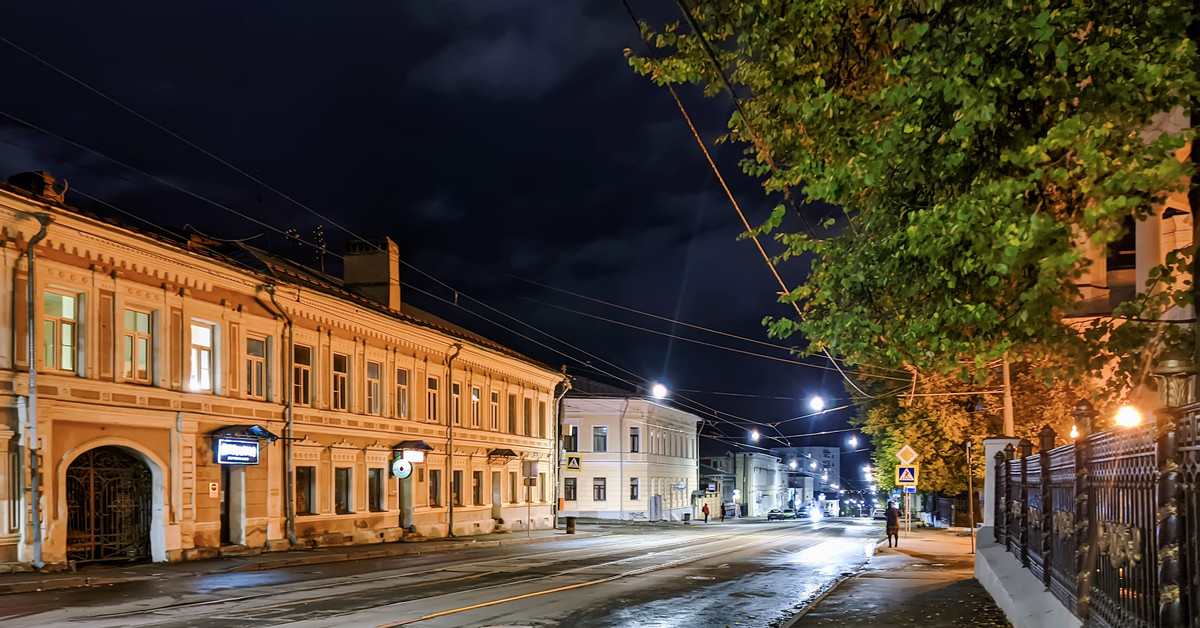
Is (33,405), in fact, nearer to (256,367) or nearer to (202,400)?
(202,400)

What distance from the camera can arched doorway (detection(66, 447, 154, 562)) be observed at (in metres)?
21.6

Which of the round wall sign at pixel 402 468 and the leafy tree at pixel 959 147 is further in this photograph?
the round wall sign at pixel 402 468

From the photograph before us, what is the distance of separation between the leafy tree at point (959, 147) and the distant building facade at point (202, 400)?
15958 millimetres

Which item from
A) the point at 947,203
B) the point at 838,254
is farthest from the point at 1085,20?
the point at 838,254

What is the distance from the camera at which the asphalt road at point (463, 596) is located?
13031mm

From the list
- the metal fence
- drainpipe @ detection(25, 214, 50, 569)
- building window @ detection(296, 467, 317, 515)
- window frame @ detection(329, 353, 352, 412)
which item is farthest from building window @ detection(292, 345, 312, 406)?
the metal fence

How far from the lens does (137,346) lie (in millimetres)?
23406

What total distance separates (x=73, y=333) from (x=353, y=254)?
17.3 m

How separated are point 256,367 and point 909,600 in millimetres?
19485

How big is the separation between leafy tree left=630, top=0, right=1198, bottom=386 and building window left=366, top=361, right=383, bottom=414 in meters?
25.5

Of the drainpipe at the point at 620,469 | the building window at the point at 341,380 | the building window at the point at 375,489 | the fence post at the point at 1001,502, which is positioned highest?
the building window at the point at 341,380

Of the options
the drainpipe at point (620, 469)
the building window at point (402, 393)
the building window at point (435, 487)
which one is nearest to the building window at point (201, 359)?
the building window at point (402, 393)

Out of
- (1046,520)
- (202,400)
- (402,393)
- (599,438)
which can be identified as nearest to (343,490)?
(402,393)

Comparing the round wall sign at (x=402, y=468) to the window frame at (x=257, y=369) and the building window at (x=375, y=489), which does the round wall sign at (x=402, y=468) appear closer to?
the building window at (x=375, y=489)
